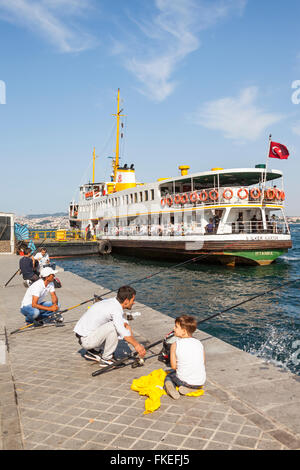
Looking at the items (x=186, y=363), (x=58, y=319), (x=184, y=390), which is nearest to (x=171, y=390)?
(x=184, y=390)

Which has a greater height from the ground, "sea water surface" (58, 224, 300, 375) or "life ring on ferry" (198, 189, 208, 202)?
"life ring on ferry" (198, 189, 208, 202)

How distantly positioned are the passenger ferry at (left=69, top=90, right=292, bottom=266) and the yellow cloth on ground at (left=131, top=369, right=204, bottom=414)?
17.3 metres

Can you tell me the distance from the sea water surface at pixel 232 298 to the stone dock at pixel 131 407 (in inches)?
109

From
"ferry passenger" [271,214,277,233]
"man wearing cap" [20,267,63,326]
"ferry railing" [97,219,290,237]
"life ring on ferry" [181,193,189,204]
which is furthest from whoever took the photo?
"life ring on ferry" [181,193,189,204]

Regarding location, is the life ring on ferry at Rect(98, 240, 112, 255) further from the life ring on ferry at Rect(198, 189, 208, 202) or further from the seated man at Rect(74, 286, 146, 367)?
the seated man at Rect(74, 286, 146, 367)

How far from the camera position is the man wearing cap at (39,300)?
6609mm

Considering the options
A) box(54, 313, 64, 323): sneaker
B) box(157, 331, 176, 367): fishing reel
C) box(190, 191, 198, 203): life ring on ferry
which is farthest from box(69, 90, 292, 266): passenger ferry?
box(157, 331, 176, 367): fishing reel

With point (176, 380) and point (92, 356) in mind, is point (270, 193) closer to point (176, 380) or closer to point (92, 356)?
point (92, 356)

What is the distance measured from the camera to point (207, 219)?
79.3 ft

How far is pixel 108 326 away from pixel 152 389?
1123mm

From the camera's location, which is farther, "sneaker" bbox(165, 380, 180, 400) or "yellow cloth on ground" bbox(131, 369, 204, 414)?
"sneaker" bbox(165, 380, 180, 400)

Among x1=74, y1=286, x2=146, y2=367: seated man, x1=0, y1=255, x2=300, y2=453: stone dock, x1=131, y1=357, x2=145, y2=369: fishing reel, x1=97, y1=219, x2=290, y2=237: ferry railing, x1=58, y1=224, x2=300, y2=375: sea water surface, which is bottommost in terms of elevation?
x1=58, y1=224, x2=300, y2=375: sea water surface

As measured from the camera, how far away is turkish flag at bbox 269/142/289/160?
20312 millimetres
